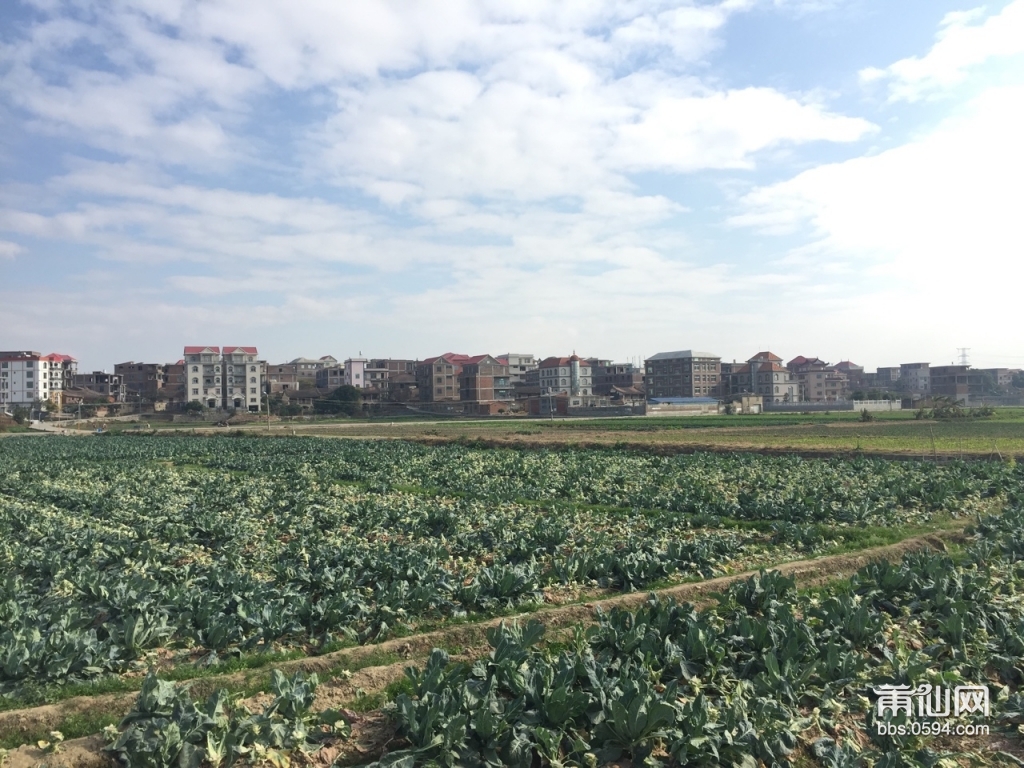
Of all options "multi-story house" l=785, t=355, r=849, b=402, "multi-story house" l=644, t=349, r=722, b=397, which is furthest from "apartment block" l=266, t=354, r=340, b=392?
"multi-story house" l=785, t=355, r=849, b=402

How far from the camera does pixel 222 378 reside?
11225 centimetres

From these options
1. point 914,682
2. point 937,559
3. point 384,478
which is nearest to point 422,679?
point 914,682

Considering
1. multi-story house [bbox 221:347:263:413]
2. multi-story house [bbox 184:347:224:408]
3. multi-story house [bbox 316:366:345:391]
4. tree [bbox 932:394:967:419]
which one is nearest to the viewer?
tree [bbox 932:394:967:419]

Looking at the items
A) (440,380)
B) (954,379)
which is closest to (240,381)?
(440,380)

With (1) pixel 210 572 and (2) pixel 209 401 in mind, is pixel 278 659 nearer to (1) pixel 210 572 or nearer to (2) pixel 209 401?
(1) pixel 210 572

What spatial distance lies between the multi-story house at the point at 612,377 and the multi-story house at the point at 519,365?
43.0ft

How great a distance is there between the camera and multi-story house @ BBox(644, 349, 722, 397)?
12912 centimetres

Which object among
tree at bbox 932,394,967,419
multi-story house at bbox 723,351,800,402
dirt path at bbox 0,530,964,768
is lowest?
dirt path at bbox 0,530,964,768

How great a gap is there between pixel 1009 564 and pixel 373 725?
33.6 feet

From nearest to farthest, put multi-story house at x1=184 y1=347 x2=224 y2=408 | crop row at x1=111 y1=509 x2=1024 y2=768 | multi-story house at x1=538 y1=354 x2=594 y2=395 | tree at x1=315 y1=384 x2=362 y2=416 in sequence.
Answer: crop row at x1=111 y1=509 x2=1024 y2=768 < tree at x1=315 y1=384 x2=362 y2=416 < multi-story house at x1=184 y1=347 x2=224 y2=408 < multi-story house at x1=538 y1=354 x2=594 y2=395

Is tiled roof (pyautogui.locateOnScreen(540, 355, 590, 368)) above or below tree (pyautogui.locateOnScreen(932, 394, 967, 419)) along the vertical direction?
above

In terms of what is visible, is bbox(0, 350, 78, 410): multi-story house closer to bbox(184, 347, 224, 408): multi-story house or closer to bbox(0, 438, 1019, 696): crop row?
bbox(184, 347, 224, 408): multi-story house

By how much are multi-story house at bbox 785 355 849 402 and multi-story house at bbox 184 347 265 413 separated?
331ft

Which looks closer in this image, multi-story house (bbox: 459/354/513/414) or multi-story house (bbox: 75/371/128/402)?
multi-story house (bbox: 459/354/513/414)
